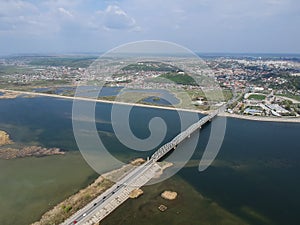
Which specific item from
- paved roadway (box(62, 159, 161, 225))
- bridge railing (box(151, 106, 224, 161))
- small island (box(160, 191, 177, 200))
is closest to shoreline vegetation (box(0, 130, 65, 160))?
paved roadway (box(62, 159, 161, 225))

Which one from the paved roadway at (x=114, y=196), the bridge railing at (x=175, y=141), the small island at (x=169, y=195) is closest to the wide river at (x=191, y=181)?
the small island at (x=169, y=195)

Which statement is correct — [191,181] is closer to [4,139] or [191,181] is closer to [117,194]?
[117,194]

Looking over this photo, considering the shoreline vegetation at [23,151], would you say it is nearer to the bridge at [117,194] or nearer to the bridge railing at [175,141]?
Result: the bridge at [117,194]

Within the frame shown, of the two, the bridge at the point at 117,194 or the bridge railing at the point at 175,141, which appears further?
the bridge railing at the point at 175,141

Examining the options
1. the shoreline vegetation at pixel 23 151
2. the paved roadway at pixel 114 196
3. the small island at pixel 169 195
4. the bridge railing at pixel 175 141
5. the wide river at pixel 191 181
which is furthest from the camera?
the shoreline vegetation at pixel 23 151

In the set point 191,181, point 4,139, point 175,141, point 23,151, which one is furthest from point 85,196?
point 4,139

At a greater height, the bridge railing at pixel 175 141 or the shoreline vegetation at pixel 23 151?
the bridge railing at pixel 175 141
